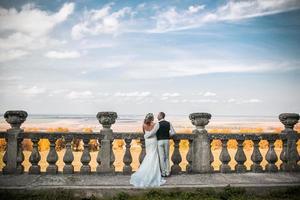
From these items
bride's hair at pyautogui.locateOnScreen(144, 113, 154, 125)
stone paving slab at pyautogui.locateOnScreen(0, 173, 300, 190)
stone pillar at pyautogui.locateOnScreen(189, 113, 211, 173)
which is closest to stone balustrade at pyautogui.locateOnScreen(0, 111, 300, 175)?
stone pillar at pyautogui.locateOnScreen(189, 113, 211, 173)

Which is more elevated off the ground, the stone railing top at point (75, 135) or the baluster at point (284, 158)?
the stone railing top at point (75, 135)

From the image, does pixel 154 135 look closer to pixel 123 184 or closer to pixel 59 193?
pixel 123 184

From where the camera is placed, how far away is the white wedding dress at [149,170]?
8695 millimetres

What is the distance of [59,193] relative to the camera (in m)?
7.86

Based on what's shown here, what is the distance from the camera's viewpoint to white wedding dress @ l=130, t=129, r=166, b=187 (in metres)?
8.70

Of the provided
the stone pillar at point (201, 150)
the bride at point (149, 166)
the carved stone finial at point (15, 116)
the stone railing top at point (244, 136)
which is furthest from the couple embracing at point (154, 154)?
the carved stone finial at point (15, 116)

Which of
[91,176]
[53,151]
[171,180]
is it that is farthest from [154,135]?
[53,151]

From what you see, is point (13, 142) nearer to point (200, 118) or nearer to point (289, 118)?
point (200, 118)

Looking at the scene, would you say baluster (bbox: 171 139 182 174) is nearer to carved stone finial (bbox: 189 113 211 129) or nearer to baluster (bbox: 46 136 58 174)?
carved stone finial (bbox: 189 113 211 129)

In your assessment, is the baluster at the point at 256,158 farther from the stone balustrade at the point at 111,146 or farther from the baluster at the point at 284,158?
the baluster at the point at 284,158

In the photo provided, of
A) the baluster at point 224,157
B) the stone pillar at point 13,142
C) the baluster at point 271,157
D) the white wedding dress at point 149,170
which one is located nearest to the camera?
the white wedding dress at point 149,170

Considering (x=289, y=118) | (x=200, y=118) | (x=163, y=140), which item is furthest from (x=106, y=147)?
(x=289, y=118)

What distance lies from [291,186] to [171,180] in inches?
123

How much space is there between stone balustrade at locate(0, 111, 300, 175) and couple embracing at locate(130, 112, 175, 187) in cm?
33
